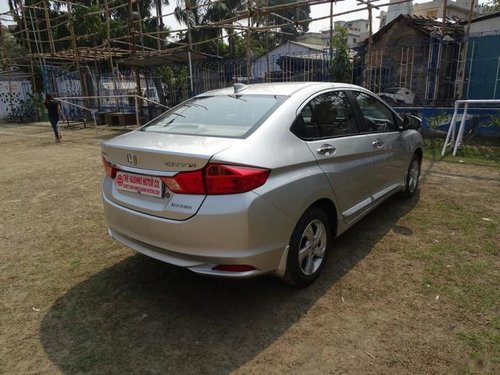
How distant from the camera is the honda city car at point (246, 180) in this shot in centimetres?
251

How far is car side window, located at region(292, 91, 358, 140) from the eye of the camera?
3.13 meters

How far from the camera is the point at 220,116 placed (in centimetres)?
328

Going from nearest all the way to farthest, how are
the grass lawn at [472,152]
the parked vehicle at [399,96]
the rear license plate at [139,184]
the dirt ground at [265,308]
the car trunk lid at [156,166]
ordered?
the dirt ground at [265,308], the car trunk lid at [156,166], the rear license plate at [139,184], the grass lawn at [472,152], the parked vehicle at [399,96]

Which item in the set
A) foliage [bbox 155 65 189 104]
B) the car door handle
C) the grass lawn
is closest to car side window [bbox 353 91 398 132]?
the car door handle

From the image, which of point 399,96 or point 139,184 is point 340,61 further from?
point 139,184

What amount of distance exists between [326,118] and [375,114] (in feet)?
3.70

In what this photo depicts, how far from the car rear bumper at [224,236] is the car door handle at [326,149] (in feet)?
2.31

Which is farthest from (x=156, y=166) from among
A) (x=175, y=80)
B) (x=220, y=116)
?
(x=175, y=80)

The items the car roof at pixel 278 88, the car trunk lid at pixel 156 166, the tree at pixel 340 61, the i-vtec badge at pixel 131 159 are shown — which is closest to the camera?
the car trunk lid at pixel 156 166

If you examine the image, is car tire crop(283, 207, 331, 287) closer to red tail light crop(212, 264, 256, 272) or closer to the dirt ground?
the dirt ground

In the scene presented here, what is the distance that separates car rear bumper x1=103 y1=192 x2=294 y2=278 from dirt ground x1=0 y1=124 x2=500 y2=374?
0.46m

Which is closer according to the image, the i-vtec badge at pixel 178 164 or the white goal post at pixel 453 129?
the i-vtec badge at pixel 178 164

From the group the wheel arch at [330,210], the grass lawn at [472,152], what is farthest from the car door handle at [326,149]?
the grass lawn at [472,152]

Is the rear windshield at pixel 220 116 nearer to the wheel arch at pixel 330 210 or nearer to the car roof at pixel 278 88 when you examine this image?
the car roof at pixel 278 88
